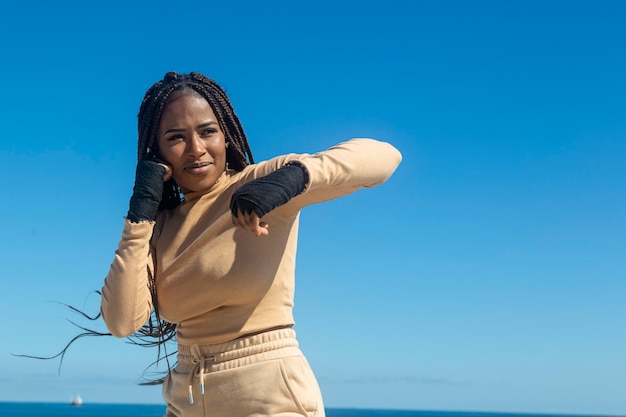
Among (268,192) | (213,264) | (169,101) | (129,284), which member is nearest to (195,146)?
(169,101)

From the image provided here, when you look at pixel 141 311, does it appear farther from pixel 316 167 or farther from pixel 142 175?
pixel 316 167

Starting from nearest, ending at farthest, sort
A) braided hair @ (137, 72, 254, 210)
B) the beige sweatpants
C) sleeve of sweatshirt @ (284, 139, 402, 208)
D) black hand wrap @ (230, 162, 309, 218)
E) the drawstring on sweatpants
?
black hand wrap @ (230, 162, 309, 218)
sleeve of sweatshirt @ (284, 139, 402, 208)
the beige sweatpants
the drawstring on sweatpants
braided hair @ (137, 72, 254, 210)

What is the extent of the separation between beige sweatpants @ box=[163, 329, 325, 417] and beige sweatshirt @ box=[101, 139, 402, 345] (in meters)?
0.05

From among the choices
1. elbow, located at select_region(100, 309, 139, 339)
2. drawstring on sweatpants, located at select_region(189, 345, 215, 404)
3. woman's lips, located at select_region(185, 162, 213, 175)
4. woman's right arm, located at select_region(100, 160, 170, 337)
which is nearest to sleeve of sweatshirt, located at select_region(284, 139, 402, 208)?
woman's lips, located at select_region(185, 162, 213, 175)

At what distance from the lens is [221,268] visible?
3.01 metres

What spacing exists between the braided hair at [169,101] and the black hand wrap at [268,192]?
711mm

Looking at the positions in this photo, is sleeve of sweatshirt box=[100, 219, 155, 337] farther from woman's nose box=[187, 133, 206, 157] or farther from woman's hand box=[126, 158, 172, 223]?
woman's nose box=[187, 133, 206, 157]

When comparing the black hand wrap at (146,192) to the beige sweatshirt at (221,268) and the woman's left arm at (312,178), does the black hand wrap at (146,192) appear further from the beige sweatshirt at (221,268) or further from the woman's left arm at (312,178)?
the woman's left arm at (312,178)

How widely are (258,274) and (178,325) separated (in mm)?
469

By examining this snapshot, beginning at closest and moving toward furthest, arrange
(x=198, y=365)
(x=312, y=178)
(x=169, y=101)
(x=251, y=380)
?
(x=312, y=178) → (x=251, y=380) → (x=198, y=365) → (x=169, y=101)

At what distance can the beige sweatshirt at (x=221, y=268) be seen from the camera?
9.80 ft

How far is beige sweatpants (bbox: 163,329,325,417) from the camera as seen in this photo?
9.69 ft

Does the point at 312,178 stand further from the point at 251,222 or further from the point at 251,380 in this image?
the point at 251,380

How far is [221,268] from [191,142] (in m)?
0.51
